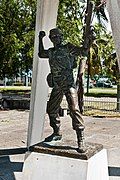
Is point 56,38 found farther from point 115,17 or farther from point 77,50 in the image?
point 115,17

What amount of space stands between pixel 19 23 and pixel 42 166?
12.8 m

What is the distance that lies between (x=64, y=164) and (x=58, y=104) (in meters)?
0.90

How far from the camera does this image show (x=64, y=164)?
4895 mm

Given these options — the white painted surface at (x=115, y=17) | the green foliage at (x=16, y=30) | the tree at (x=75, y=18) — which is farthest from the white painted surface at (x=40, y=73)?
the green foliage at (x=16, y=30)

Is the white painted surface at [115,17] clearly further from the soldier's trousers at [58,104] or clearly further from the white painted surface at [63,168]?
the white painted surface at [63,168]

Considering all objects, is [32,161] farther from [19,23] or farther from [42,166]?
[19,23]

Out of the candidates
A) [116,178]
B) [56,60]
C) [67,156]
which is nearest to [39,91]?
[56,60]

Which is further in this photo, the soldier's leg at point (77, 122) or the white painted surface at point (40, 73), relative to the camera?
the white painted surface at point (40, 73)

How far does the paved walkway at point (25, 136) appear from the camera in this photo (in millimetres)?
6713

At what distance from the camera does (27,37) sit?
1662 cm

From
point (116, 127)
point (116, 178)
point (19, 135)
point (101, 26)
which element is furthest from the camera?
point (101, 26)

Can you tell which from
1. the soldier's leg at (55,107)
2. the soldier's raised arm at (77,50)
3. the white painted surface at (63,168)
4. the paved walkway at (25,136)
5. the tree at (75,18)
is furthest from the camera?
the tree at (75,18)

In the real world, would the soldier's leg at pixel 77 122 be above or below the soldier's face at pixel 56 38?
below

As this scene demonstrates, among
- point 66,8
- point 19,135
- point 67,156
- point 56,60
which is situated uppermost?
point 66,8
